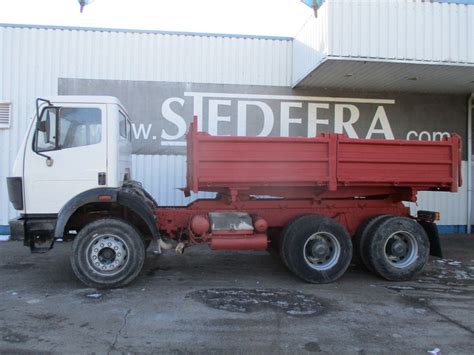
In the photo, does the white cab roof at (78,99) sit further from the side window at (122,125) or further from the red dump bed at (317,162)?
the red dump bed at (317,162)

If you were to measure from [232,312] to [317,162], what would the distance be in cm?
283

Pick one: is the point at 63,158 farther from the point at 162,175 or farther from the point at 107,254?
the point at 162,175

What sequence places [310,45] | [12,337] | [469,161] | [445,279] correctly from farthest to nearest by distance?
1. [469,161]
2. [310,45]
3. [445,279]
4. [12,337]

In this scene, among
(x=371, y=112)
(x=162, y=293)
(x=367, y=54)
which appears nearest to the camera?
(x=162, y=293)

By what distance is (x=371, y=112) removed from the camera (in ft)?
39.9

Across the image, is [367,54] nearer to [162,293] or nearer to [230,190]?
[230,190]

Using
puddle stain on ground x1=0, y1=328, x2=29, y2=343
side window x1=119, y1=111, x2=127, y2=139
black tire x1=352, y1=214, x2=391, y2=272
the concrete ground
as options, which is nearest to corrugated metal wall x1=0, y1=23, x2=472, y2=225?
side window x1=119, y1=111, x2=127, y2=139

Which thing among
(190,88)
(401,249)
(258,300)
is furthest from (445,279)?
(190,88)

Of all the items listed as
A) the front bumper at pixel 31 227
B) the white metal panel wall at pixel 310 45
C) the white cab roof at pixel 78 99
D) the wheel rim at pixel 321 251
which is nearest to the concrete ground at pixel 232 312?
the wheel rim at pixel 321 251

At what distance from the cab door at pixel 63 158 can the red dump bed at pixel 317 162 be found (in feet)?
4.81

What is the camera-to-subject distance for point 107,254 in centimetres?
675

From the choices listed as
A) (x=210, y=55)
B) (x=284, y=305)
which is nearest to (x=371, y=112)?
(x=210, y=55)

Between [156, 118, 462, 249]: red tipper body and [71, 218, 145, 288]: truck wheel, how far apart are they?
78 centimetres

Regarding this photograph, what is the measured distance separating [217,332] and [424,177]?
4603 millimetres
